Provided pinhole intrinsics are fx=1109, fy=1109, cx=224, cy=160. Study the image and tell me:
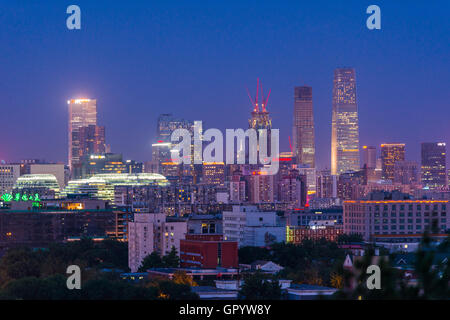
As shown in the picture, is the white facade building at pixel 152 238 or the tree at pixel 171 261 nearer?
the tree at pixel 171 261

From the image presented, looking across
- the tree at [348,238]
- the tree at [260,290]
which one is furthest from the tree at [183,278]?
the tree at [348,238]

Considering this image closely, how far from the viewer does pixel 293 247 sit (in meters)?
69.8

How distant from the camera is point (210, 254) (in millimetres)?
62188

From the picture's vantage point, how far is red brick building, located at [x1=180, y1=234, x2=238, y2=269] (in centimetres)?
6194

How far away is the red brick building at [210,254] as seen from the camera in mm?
61938

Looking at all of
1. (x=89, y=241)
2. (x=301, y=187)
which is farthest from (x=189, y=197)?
(x=89, y=241)

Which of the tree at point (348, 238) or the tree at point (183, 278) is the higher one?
the tree at point (183, 278)

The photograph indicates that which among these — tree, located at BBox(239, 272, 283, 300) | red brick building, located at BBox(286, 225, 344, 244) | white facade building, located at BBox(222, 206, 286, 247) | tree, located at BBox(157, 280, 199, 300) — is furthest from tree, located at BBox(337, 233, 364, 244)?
tree, located at BBox(157, 280, 199, 300)

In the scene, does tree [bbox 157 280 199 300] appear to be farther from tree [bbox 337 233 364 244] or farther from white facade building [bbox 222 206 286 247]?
white facade building [bbox 222 206 286 247]

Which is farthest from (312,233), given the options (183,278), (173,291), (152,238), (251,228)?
(173,291)

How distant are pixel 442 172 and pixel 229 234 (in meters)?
111

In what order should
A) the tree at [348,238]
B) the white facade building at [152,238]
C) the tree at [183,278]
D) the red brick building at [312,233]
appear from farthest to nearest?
1. the red brick building at [312,233]
2. the tree at [348,238]
3. the white facade building at [152,238]
4. the tree at [183,278]

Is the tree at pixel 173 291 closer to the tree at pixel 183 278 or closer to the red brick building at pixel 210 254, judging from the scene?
the tree at pixel 183 278
